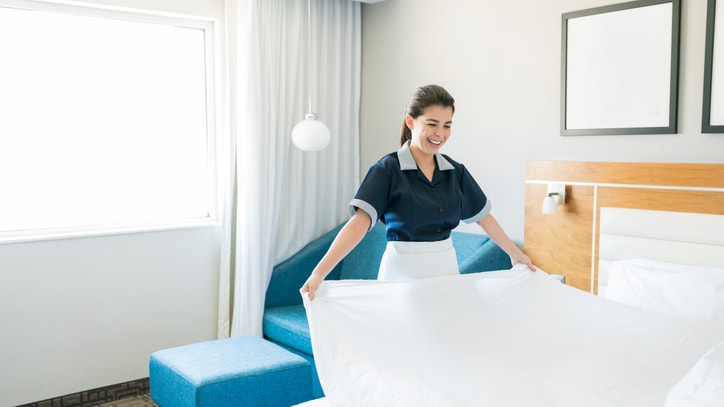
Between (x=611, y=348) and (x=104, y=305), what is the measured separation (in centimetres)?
276

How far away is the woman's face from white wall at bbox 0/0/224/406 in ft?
6.75

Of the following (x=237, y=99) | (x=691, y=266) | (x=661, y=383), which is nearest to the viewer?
(x=661, y=383)

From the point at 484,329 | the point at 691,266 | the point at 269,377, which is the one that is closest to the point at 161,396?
the point at 269,377

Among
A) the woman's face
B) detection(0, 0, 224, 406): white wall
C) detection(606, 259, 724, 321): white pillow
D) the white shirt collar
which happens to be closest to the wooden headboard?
detection(606, 259, 724, 321): white pillow

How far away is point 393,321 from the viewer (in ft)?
8.12

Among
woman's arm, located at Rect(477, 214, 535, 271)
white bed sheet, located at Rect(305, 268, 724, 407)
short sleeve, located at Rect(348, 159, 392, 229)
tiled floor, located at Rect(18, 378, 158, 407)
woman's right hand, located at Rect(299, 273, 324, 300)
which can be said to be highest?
short sleeve, located at Rect(348, 159, 392, 229)

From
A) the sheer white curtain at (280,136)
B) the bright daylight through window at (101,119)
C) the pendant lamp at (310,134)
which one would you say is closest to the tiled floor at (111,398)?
the sheer white curtain at (280,136)

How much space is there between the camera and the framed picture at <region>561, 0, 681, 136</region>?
3164 millimetres

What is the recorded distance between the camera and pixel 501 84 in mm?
3955

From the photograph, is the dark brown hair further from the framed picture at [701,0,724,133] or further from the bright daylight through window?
the bright daylight through window

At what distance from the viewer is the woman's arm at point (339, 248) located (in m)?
2.39

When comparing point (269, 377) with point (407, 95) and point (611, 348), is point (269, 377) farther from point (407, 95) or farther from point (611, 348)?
point (407, 95)

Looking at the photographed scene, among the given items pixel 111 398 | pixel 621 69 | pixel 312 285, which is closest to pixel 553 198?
pixel 621 69

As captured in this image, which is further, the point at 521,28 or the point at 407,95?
the point at 407,95
